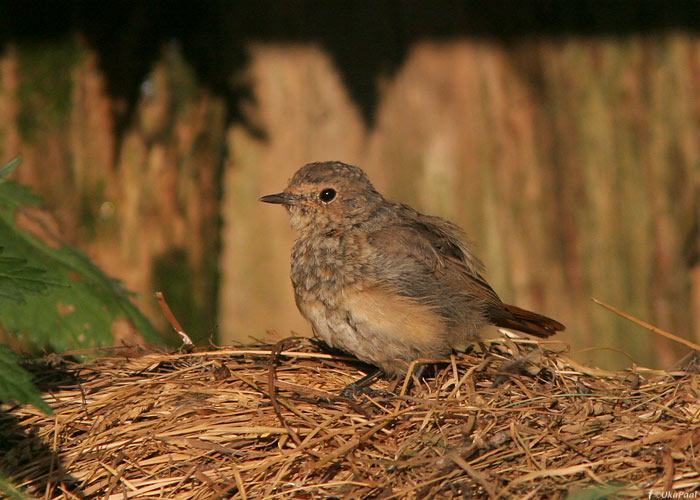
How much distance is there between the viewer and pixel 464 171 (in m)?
5.14

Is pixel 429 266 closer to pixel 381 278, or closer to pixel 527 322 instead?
pixel 381 278

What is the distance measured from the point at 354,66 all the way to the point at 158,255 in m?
1.64

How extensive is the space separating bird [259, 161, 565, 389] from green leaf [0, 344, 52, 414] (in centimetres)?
151

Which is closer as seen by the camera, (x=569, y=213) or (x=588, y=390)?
(x=588, y=390)

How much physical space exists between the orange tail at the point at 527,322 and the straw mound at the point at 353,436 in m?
0.56

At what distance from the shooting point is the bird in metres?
3.63

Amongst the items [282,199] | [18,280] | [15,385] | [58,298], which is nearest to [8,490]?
[15,385]

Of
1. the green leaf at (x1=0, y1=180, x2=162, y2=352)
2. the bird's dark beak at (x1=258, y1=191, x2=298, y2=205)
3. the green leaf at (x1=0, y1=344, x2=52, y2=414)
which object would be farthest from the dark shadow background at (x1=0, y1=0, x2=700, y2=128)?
the green leaf at (x1=0, y1=344, x2=52, y2=414)

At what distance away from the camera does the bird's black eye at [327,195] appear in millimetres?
4223

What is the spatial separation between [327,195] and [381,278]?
25.8 inches

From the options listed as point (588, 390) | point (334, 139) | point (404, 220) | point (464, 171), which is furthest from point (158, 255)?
point (588, 390)

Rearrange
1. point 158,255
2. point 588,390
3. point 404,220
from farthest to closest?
point 158,255
point 404,220
point 588,390

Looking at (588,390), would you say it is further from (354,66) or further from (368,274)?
(354,66)

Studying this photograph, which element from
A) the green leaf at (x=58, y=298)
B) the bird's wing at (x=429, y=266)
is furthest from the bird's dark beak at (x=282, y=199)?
the green leaf at (x=58, y=298)
